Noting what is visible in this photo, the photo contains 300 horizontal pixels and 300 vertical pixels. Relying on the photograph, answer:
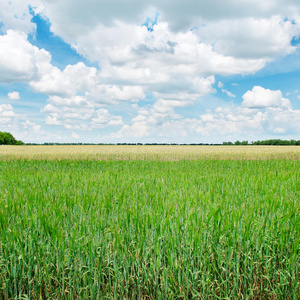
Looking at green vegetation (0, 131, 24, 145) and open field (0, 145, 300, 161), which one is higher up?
green vegetation (0, 131, 24, 145)

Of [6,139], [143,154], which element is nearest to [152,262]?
[143,154]

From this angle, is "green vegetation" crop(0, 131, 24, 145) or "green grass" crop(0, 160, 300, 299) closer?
"green grass" crop(0, 160, 300, 299)

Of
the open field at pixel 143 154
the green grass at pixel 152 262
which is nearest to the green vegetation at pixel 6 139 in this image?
the open field at pixel 143 154

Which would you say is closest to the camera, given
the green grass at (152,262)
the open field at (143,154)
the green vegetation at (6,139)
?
the green grass at (152,262)

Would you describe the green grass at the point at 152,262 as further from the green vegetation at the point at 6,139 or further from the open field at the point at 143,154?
the green vegetation at the point at 6,139

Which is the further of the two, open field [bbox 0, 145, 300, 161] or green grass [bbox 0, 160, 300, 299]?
open field [bbox 0, 145, 300, 161]

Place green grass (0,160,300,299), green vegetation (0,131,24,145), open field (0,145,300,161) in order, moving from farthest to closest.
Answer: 1. green vegetation (0,131,24,145)
2. open field (0,145,300,161)
3. green grass (0,160,300,299)

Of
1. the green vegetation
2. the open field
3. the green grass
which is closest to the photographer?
the green grass

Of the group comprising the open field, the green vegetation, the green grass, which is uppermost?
the green vegetation

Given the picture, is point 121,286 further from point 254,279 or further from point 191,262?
point 254,279

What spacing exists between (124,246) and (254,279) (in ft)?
5.12

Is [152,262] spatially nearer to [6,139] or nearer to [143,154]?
[143,154]

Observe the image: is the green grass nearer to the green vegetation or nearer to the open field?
the open field

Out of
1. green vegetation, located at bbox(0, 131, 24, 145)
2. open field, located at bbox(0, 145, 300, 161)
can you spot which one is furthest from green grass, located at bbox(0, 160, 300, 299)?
green vegetation, located at bbox(0, 131, 24, 145)
